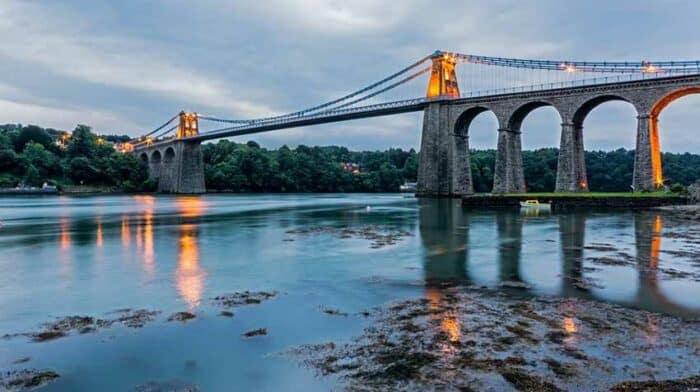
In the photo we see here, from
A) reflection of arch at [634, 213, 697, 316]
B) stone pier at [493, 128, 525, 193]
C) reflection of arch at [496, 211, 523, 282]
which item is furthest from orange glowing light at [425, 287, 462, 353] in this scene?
stone pier at [493, 128, 525, 193]

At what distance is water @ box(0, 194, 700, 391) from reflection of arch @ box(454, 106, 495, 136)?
3807 centimetres

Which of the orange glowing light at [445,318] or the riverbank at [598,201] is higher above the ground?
the riverbank at [598,201]

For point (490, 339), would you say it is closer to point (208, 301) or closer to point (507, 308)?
point (507, 308)

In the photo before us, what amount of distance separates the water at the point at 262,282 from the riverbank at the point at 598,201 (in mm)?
14304

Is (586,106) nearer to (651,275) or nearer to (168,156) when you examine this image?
(651,275)

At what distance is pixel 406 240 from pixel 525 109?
40187mm

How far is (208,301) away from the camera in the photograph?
8047 mm

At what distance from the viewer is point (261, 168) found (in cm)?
10694

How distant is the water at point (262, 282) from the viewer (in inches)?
205

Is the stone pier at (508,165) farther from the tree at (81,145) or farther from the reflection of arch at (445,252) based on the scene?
the tree at (81,145)

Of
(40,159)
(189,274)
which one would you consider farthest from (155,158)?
(189,274)

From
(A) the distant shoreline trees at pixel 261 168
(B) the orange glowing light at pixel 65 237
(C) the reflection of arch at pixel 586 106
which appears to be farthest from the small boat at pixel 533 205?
(A) the distant shoreline trees at pixel 261 168

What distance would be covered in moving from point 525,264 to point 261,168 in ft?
324

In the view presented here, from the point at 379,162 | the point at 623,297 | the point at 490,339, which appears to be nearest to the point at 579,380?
the point at 490,339
